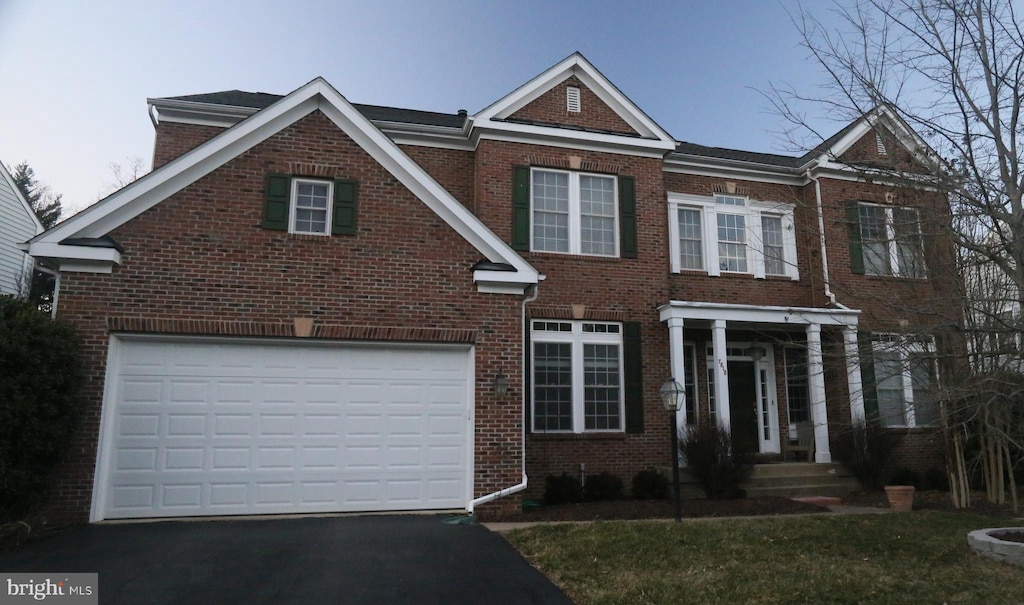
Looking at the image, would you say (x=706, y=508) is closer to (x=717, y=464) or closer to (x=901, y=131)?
(x=717, y=464)

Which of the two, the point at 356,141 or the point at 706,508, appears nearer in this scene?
the point at 356,141

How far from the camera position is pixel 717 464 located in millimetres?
11047

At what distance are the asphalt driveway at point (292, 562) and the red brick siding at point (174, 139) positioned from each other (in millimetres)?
6972

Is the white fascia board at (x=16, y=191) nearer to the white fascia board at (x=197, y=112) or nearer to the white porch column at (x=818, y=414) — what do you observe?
the white fascia board at (x=197, y=112)

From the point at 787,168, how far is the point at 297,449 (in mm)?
11754

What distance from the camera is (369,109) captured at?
1392cm

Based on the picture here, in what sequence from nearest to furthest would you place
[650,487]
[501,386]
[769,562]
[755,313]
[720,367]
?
[769,562] → [501,386] → [650,487] → [720,367] → [755,313]

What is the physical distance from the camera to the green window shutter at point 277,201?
29.7 feet

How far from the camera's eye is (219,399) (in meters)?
8.52

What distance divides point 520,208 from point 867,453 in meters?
7.89

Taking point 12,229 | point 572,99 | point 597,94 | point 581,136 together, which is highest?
point 597,94

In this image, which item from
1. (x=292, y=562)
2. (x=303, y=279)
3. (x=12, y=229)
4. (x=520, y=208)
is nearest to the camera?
(x=292, y=562)

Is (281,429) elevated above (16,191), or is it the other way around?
(16,191)

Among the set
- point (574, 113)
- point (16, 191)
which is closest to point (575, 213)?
point (574, 113)
